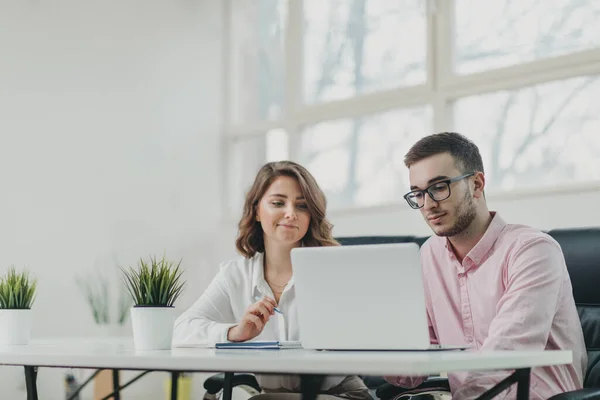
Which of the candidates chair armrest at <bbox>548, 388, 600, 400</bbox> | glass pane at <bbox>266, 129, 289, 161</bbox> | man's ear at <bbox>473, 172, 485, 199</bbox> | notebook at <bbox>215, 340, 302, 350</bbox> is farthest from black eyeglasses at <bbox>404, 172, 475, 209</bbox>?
glass pane at <bbox>266, 129, 289, 161</bbox>

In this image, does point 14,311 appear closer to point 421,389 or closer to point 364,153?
point 421,389

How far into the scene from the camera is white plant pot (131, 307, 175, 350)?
2.24 meters

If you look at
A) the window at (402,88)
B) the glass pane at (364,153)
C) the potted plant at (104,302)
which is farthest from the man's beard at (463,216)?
the potted plant at (104,302)

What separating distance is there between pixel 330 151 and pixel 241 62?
3.55 ft

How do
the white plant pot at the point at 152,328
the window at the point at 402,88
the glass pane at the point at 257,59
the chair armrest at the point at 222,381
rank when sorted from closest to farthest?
1. the white plant pot at the point at 152,328
2. the chair armrest at the point at 222,381
3. the window at the point at 402,88
4. the glass pane at the point at 257,59

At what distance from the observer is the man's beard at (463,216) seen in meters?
2.60

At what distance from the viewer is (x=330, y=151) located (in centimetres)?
529

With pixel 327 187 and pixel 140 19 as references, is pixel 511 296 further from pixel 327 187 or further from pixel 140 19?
pixel 140 19

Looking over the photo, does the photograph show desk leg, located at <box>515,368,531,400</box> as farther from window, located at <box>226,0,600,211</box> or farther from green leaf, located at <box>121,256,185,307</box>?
window, located at <box>226,0,600,211</box>

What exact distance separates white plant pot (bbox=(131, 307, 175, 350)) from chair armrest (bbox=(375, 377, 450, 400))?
0.69 metres

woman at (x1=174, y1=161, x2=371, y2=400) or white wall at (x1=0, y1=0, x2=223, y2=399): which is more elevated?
white wall at (x1=0, y1=0, x2=223, y2=399)

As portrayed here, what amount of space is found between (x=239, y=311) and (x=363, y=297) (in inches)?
48.3

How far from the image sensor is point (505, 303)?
2.31 m

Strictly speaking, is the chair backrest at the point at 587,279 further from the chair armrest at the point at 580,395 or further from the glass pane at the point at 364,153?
the glass pane at the point at 364,153
